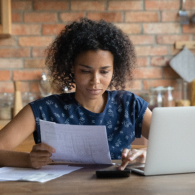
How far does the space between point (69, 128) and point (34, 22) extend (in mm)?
1757

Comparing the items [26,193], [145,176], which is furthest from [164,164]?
[26,193]

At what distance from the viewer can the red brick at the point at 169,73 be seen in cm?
264

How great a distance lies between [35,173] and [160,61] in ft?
6.09

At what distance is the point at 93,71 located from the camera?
1305mm

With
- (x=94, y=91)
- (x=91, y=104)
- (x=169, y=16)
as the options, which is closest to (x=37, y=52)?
(x=169, y=16)

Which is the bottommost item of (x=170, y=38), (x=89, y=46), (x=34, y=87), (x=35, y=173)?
(x=35, y=173)

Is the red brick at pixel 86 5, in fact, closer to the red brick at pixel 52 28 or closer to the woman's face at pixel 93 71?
the red brick at pixel 52 28

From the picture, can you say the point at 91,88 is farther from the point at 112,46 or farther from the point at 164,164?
the point at 164,164

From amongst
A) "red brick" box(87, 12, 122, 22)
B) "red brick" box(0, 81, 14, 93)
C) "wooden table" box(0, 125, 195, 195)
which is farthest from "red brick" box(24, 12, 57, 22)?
"wooden table" box(0, 125, 195, 195)

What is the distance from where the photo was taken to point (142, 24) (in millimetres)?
2609

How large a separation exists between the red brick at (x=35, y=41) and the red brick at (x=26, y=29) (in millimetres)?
40

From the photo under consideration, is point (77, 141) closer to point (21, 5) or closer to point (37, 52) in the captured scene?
point (37, 52)

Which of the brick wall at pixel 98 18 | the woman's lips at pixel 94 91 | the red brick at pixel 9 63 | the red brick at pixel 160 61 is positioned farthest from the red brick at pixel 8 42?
the woman's lips at pixel 94 91

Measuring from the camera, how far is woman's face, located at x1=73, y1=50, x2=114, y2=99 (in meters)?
1.30
